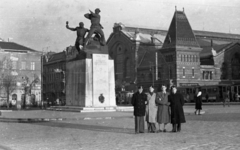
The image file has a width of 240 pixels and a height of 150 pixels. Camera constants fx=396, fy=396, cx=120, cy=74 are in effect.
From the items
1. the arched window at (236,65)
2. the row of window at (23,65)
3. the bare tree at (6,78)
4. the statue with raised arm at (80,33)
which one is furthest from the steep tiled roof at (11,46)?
the arched window at (236,65)

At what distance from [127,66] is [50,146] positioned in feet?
270

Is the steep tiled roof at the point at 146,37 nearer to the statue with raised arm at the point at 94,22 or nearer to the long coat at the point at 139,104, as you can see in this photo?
the statue with raised arm at the point at 94,22

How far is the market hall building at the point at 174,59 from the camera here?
7581cm

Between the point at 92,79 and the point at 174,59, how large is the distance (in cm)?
5101

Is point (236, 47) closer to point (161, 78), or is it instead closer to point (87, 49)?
point (161, 78)

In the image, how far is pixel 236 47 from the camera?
82625 millimetres

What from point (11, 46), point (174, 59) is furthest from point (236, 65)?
point (11, 46)

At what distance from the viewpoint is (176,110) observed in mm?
13297

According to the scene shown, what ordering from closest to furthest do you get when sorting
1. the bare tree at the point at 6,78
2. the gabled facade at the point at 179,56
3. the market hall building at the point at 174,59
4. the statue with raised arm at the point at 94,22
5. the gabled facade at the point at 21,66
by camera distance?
the statue with raised arm at the point at 94,22 < the bare tree at the point at 6,78 < the gabled facade at the point at 21,66 < the gabled facade at the point at 179,56 < the market hall building at the point at 174,59

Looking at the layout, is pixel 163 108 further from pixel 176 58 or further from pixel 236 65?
pixel 236 65

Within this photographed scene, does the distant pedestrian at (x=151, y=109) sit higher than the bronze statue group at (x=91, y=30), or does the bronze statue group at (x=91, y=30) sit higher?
the bronze statue group at (x=91, y=30)

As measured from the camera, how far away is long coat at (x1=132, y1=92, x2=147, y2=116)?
1324cm

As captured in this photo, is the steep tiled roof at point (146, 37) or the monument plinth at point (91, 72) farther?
the steep tiled roof at point (146, 37)

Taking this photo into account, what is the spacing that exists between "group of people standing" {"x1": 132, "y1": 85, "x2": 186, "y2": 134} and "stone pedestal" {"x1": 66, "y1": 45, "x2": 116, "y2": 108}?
41.5 feet
